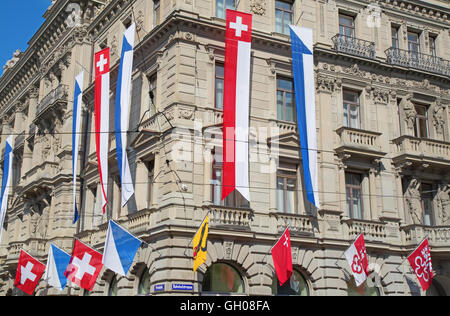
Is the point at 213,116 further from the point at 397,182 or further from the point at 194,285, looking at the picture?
the point at 397,182

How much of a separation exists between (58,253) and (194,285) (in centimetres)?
677

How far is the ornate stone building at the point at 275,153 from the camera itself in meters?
24.5

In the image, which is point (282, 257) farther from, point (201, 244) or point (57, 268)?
point (57, 268)

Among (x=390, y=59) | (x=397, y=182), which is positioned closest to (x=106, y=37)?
(x=390, y=59)

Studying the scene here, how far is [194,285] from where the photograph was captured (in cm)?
2298

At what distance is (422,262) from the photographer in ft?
83.4

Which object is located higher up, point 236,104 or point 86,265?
point 236,104

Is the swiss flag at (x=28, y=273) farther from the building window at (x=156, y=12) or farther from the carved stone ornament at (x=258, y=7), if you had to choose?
the carved stone ornament at (x=258, y=7)

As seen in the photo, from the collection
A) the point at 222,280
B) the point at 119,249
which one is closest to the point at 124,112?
the point at 119,249

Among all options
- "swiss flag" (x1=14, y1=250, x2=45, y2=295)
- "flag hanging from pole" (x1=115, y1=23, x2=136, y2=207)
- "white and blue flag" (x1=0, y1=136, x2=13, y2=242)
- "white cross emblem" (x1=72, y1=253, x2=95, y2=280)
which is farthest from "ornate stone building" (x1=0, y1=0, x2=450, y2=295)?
"swiss flag" (x1=14, y1=250, x2=45, y2=295)

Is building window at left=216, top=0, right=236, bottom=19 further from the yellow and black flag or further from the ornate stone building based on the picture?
the yellow and black flag

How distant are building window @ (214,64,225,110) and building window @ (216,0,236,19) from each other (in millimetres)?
2719

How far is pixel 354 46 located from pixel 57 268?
62.9 ft

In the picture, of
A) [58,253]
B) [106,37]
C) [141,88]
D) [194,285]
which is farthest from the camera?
[106,37]
